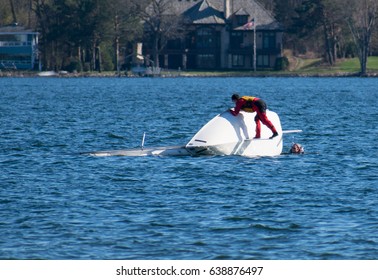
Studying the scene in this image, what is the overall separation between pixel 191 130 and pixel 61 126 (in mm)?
6831

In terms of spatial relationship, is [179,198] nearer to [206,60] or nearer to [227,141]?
[227,141]

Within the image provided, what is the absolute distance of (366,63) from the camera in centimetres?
14775

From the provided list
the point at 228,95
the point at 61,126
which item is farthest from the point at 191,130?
the point at 228,95

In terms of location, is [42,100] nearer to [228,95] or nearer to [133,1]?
[228,95]

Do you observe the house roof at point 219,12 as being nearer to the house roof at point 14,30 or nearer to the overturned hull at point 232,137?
the house roof at point 14,30

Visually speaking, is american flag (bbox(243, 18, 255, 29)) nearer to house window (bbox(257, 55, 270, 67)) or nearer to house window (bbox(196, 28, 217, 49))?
house window (bbox(257, 55, 270, 67))

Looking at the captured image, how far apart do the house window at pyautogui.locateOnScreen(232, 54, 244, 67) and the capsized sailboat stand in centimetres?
11644

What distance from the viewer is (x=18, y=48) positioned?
509ft

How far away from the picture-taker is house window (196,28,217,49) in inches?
6058

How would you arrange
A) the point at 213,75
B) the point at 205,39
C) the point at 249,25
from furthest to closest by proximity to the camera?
the point at 205,39 < the point at 213,75 < the point at 249,25

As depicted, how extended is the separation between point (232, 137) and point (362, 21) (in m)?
113

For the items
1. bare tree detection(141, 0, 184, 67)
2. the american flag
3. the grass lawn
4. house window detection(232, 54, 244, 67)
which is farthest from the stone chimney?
the grass lawn

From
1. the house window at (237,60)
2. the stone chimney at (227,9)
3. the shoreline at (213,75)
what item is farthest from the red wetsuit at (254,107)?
the stone chimney at (227,9)

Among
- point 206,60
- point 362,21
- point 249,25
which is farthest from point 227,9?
point 362,21
